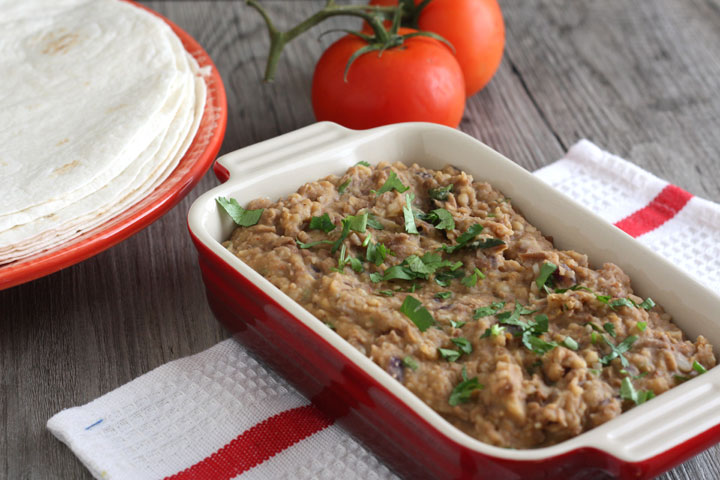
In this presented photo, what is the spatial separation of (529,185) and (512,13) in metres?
2.27

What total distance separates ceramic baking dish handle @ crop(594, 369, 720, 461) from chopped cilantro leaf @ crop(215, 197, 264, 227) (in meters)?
1.17

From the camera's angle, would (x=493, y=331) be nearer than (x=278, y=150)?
Yes

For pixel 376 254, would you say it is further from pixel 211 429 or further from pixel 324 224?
pixel 211 429

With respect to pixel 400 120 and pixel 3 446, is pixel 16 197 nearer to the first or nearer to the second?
A: pixel 3 446

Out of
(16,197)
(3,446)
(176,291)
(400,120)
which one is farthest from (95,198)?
(400,120)

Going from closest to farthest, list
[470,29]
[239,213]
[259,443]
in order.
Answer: [259,443] < [239,213] < [470,29]

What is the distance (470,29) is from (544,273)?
166cm

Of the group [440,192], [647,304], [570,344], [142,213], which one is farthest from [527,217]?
[142,213]

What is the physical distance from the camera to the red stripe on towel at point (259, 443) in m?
2.12

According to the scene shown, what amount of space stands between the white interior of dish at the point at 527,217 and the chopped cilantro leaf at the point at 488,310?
348 millimetres

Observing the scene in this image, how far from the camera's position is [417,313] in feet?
6.75

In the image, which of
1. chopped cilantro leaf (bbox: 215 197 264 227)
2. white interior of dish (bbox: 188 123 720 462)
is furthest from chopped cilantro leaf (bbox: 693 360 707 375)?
chopped cilantro leaf (bbox: 215 197 264 227)

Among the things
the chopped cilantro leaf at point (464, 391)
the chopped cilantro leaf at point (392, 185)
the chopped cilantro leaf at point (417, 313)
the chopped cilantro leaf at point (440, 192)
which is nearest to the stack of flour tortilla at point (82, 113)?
the chopped cilantro leaf at point (392, 185)

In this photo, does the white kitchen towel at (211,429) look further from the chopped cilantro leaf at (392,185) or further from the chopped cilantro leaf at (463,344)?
the chopped cilantro leaf at (392,185)
